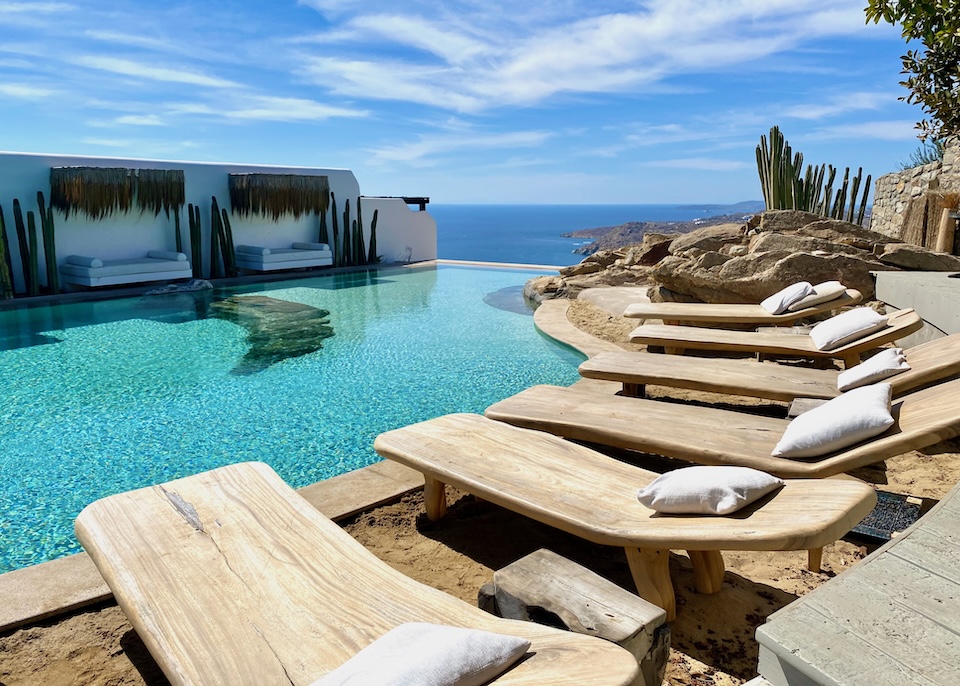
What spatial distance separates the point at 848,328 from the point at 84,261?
11.1 m

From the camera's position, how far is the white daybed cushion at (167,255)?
37.7ft

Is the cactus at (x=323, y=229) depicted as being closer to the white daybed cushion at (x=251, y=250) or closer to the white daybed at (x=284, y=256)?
Result: the white daybed at (x=284, y=256)

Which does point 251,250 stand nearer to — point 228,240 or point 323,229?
point 228,240

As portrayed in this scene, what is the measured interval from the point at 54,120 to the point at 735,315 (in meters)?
39.5

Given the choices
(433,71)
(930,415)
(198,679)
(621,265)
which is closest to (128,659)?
(198,679)

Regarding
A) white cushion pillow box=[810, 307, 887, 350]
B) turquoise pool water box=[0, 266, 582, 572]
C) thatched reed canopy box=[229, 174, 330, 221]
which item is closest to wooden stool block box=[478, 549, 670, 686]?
turquoise pool water box=[0, 266, 582, 572]

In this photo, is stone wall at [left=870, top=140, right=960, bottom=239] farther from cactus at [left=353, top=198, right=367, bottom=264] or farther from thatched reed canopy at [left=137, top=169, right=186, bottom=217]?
A: thatched reed canopy at [left=137, top=169, right=186, bottom=217]

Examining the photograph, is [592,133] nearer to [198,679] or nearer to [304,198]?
[304,198]

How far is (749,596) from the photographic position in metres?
2.15

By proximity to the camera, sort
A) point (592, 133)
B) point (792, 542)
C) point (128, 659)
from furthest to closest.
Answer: point (592, 133) < point (128, 659) < point (792, 542)

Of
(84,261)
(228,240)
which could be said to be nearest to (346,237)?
(228,240)

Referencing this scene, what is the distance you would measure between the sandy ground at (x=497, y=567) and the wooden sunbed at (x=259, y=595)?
1.23 ft

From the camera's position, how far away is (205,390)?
5.29 meters

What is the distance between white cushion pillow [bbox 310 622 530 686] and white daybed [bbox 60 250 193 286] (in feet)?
36.2
